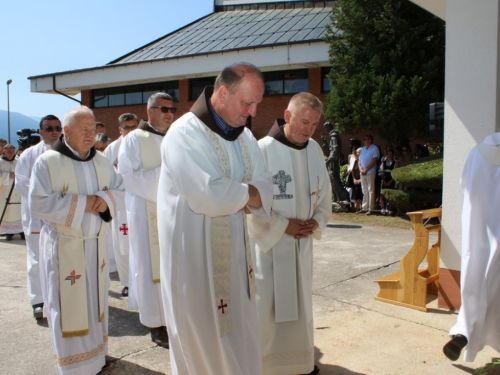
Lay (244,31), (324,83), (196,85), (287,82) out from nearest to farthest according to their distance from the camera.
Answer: (324,83) → (287,82) → (196,85) → (244,31)

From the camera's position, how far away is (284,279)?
391 cm

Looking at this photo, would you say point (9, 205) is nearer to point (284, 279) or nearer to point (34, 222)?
point (34, 222)

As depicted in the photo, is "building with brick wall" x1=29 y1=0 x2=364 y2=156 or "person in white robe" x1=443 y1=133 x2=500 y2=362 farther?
"building with brick wall" x1=29 y1=0 x2=364 y2=156

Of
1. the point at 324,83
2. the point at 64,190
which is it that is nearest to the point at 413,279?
the point at 64,190

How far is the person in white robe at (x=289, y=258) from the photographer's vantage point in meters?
3.88

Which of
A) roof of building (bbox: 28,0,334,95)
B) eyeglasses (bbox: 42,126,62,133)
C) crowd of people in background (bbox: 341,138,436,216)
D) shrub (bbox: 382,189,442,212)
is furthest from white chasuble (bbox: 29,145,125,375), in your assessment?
roof of building (bbox: 28,0,334,95)

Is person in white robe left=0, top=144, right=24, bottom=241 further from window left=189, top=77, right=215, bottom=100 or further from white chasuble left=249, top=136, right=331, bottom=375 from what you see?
window left=189, top=77, right=215, bottom=100

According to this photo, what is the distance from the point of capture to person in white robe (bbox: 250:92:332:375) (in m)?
3.88

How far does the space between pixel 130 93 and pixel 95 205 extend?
69.4ft

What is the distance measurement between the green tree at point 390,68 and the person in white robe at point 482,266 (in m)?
10.3

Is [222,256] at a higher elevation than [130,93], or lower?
lower

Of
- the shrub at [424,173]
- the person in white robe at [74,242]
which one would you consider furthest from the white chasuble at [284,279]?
the shrub at [424,173]

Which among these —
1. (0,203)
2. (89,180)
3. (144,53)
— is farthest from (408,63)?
(144,53)

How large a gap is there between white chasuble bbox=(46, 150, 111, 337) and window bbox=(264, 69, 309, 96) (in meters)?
16.7
